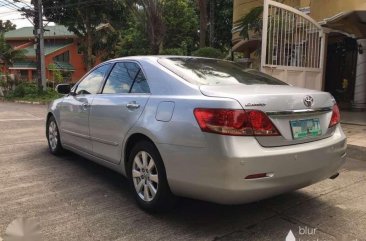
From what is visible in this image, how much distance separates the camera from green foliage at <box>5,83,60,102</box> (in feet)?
78.3

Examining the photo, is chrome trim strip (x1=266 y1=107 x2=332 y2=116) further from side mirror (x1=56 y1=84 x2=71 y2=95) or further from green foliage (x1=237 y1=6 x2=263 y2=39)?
green foliage (x1=237 y1=6 x2=263 y2=39)

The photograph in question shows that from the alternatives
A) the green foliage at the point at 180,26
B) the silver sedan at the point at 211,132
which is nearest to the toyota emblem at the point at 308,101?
the silver sedan at the point at 211,132

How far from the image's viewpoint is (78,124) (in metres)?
5.43

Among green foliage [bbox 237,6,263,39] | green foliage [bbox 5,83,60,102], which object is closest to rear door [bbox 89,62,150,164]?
green foliage [bbox 237,6,263,39]

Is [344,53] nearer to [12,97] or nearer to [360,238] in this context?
[360,238]

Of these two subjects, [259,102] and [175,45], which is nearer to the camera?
[259,102]

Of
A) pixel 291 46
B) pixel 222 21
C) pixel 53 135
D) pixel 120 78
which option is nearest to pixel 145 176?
pixel 120 78

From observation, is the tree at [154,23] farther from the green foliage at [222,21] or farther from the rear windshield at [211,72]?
the rear windshield at [211,72]


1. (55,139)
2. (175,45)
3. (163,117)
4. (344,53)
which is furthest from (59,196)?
(175,45)

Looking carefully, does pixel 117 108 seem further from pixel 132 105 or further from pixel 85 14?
pixel 85 14

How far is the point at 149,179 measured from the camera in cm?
396

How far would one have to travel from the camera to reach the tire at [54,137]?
21.0 feet

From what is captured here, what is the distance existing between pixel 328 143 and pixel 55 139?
4267 mm

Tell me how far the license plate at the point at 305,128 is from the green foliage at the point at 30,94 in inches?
830
